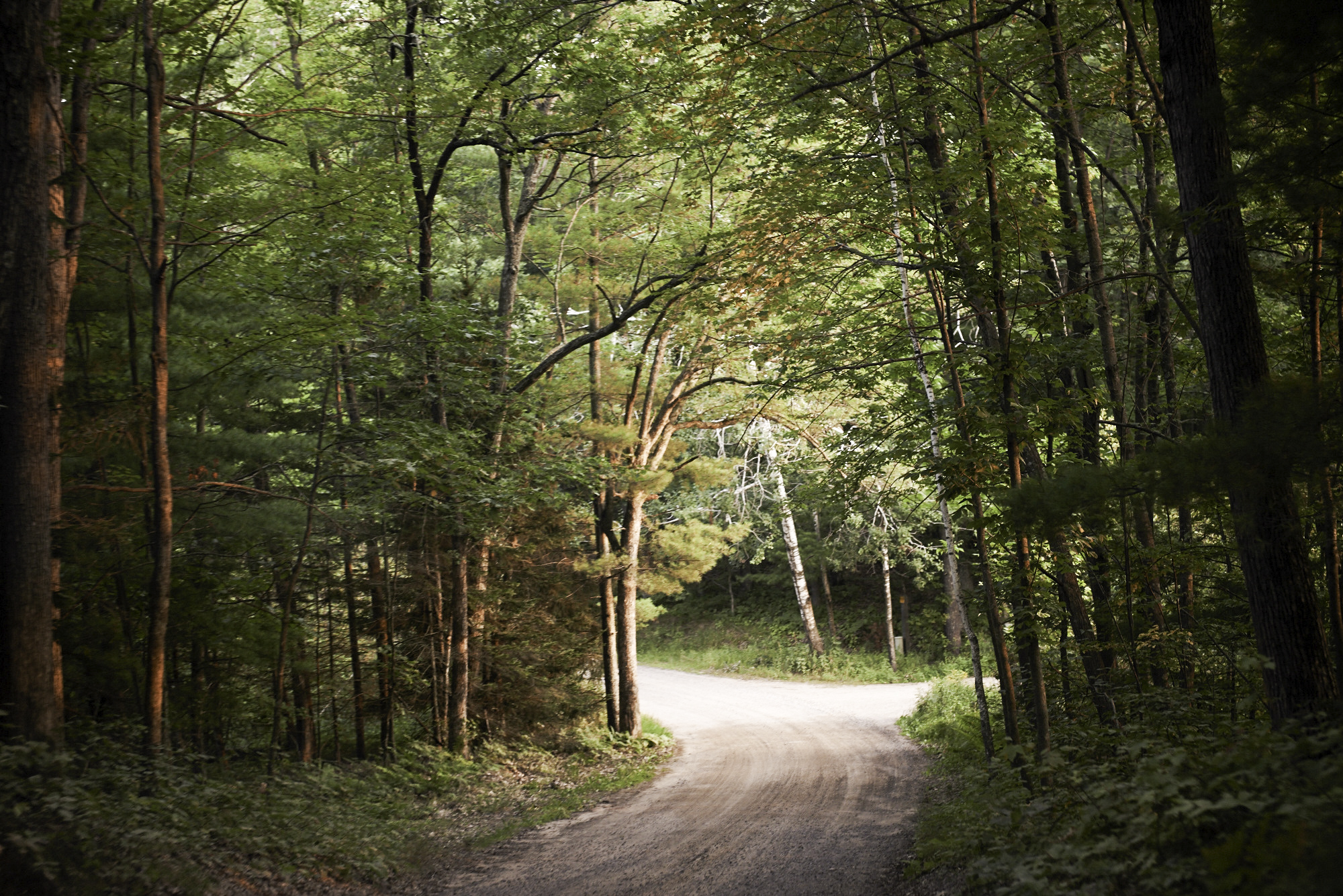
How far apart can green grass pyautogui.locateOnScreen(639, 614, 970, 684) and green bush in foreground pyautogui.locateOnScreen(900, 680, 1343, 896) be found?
15.5 meters

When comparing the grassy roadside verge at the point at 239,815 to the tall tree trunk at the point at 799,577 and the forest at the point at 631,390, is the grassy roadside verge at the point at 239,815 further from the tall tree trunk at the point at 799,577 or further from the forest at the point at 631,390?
the tall tree trunk at the point at 799,577

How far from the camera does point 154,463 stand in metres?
7.29

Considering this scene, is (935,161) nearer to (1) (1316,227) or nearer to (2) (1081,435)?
(2) (1081,435)

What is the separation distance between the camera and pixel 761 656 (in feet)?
87.4

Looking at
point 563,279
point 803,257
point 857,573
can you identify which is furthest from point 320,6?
point 857,573

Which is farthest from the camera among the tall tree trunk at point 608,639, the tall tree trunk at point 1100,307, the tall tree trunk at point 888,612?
the tall tree trunk at point 888,612

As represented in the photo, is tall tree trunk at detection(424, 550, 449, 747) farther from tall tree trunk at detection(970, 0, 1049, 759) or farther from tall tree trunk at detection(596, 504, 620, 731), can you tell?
tall tree trunk at detection(970, 0, 1049, 759)

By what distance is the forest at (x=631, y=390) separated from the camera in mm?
4473

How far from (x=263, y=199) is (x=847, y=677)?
19942mm

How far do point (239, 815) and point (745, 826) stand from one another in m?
5.14

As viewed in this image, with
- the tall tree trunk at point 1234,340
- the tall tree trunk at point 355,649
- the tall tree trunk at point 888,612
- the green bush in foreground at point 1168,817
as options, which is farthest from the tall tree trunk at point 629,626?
the tall tree trunk at point 1234,340

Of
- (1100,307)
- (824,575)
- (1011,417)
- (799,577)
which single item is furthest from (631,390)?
(824,575)

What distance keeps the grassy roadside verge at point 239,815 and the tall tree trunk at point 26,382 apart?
70 centimetres

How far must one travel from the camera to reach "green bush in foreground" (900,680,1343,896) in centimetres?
278
